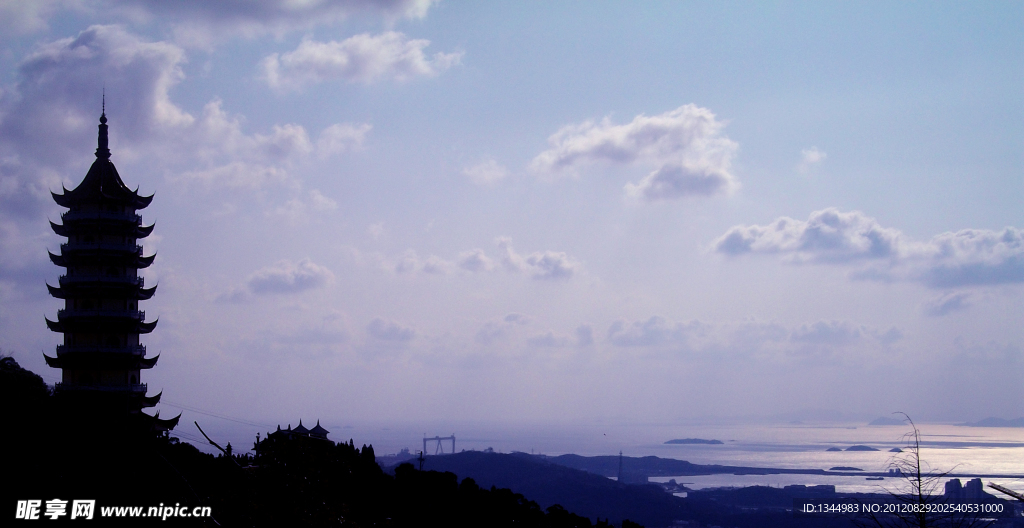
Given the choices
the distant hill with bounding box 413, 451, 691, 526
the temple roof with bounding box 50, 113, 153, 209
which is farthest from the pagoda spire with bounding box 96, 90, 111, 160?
the distant hill with bounding box 413, 451, 691, 526

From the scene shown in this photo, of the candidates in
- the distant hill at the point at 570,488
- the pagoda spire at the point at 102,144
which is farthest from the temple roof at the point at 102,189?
the distant hill at the point at 570,488

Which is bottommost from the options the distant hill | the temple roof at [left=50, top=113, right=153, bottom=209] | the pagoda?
the distant hill

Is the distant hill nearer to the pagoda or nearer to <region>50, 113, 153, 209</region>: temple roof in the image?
the pagoda

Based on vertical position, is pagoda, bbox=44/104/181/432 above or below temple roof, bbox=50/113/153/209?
below

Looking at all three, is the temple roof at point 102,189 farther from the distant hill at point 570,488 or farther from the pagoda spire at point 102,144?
the distant hill at point 570,488

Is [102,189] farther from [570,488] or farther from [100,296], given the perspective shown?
[570,488]
